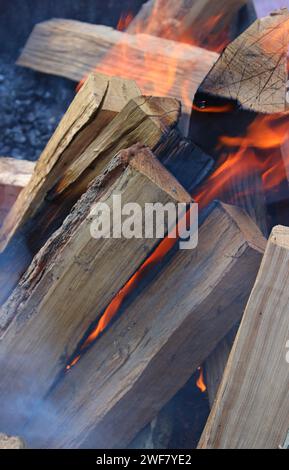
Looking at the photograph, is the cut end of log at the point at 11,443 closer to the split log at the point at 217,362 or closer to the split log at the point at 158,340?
the split log at the point at 158,340

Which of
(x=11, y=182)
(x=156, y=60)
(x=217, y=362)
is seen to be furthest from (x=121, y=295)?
(x=156, y=60)

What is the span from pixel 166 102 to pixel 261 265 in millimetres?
531

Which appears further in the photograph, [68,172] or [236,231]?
[68,172]

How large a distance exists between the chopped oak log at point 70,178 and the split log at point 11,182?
28 centimetres

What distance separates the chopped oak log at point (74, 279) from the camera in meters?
1.52

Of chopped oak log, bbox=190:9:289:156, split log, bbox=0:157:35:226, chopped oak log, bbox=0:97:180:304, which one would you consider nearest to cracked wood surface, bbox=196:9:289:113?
chopped oak log, bbox=190:9:289:156

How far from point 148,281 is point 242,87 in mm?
608

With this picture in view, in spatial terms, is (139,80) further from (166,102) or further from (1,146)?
(166,102)

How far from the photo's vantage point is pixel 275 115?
168cm

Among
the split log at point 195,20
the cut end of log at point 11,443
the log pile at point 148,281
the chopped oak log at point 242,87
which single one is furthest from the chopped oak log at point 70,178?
the split log at point 195,20

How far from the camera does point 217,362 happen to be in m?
1.71

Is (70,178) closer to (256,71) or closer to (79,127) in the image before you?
(79,127)

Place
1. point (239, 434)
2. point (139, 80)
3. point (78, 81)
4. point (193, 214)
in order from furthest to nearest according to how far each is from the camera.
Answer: point (78, 81)
point (139, 80)
point (193, 214)
point (239, 434)

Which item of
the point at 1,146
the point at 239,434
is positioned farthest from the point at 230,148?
the point at 1,146
